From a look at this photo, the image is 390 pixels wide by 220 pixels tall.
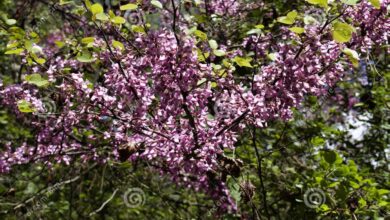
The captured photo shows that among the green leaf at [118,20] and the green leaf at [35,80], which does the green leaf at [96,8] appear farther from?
the green leaf at [35,80]

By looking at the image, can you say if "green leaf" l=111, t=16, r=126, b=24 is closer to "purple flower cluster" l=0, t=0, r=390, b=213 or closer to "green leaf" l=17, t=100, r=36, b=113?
"purple flower cluster" l=0, t=0, r=390, b=213

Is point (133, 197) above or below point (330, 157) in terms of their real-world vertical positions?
above

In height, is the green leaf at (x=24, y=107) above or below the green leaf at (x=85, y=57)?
below

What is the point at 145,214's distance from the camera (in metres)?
7.89

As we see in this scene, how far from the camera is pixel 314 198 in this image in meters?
3.86

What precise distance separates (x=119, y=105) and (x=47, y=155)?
1.56 m

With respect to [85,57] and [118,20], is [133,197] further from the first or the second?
[118,20]

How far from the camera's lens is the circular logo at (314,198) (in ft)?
12.4

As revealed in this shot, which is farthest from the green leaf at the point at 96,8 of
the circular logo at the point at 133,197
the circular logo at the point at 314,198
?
the circular logo at the point at 133,197

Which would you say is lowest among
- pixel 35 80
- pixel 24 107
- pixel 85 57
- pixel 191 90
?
pixel 24 107

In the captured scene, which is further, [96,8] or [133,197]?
[133,197]

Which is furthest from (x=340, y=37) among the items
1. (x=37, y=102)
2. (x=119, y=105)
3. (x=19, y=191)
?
(x=19, y=191)

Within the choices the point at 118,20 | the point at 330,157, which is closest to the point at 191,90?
the point at 118,20

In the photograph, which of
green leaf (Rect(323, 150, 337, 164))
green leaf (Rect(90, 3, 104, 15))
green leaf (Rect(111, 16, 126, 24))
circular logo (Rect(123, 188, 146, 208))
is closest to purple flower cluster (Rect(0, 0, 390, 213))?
green leaf (Rect(111, 16, 126, 24))
